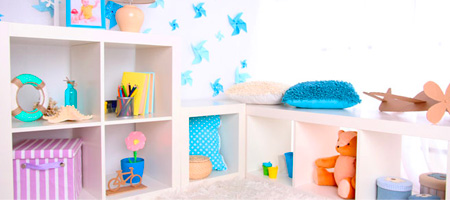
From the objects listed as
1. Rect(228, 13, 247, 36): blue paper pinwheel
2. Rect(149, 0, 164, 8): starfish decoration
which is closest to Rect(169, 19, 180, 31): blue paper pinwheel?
Rect(149, 0, 164, 8): starfish decoration

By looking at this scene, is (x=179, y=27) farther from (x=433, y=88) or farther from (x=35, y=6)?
(x=433, y=88)

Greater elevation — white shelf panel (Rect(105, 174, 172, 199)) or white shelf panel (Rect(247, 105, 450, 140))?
white shelf panel (Rect(247, 105, 450, 140))

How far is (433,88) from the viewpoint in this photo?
4.41 feet

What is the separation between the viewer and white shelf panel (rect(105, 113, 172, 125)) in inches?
61.2

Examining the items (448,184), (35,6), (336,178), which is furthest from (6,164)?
(448,184)

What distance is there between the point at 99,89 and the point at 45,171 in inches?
14.8

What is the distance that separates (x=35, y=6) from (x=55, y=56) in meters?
0.23

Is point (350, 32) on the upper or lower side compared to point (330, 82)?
upper

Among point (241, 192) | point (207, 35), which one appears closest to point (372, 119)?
point (241, 192)

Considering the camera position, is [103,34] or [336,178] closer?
[103,34]

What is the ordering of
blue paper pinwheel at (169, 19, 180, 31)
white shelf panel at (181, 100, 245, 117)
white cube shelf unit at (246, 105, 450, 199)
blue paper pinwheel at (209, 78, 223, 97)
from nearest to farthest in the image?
1. white cube shelf unit at (246, 105, 450, 199)
2. white shelf panel at (181, 100, 245, 117)
3. blue paper pinwheel at (169, 19, 180, 31)
4. blue paper pinwheel at (209, 78, 223, 97)

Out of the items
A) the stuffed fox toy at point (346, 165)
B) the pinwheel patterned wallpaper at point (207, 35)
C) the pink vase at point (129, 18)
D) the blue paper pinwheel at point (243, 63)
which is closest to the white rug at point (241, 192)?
the stuffed fox toy at point (346, 165)

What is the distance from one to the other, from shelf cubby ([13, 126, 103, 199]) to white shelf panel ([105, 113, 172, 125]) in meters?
0.06

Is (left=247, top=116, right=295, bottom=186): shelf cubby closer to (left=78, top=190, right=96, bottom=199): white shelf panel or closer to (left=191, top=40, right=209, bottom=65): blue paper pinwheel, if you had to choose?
(left=191, top=40, right=209, bottom=65): blue paper pinwheel
